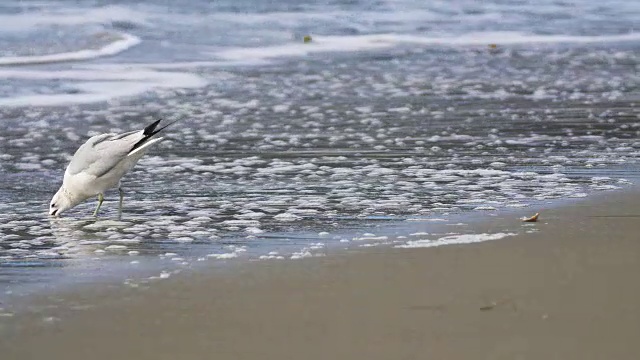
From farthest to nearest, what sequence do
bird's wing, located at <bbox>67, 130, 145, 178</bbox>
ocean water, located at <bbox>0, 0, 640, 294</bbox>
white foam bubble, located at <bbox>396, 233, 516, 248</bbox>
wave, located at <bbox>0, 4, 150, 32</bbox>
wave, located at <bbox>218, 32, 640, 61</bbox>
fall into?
1. wave, located at <bbox>0, 4, 150, 32</bbox>
2. wave, located at <bbox>218, 32, 640, 61</bbox>
3. bird's wing, located at <bbox>67, 130, 145, 178</bbox>
4. ocean water, located at <bbox>0, 0, 640, 294</bbox>
5. white foam bubble, located at <bbox>396, 233, 516, 248</bbox>

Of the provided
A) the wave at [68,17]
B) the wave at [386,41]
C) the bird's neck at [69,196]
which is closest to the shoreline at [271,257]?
the bird's neck at [69,196]

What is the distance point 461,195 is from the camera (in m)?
6.68

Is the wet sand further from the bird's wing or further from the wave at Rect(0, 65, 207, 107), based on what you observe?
the wave at Rect(0, 65, 207, 107)

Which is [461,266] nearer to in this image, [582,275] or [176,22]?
[582,275]

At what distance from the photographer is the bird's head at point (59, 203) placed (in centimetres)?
639

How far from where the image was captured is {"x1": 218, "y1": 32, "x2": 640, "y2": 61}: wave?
49.6 ft

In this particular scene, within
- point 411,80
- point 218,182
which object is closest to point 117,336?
point 218,182

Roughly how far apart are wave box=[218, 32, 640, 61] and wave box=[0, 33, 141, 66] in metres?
1.37

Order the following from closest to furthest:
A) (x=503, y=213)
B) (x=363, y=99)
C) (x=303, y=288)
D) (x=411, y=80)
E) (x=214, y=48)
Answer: (x=303, y=288), (x=503, y=213), (x=363, y=99), (x=411, y=80), (x=214, y=48)

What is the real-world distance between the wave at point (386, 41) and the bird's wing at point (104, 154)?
26.0ft

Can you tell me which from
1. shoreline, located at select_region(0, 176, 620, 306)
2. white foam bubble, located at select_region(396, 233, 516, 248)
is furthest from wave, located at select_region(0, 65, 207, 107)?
white foam bubble, located at select_region(396, 233, 516, 248)

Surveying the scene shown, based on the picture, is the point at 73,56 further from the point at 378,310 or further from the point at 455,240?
the point at 378,310

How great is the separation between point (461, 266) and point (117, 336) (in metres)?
1.53

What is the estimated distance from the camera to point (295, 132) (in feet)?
29.2
